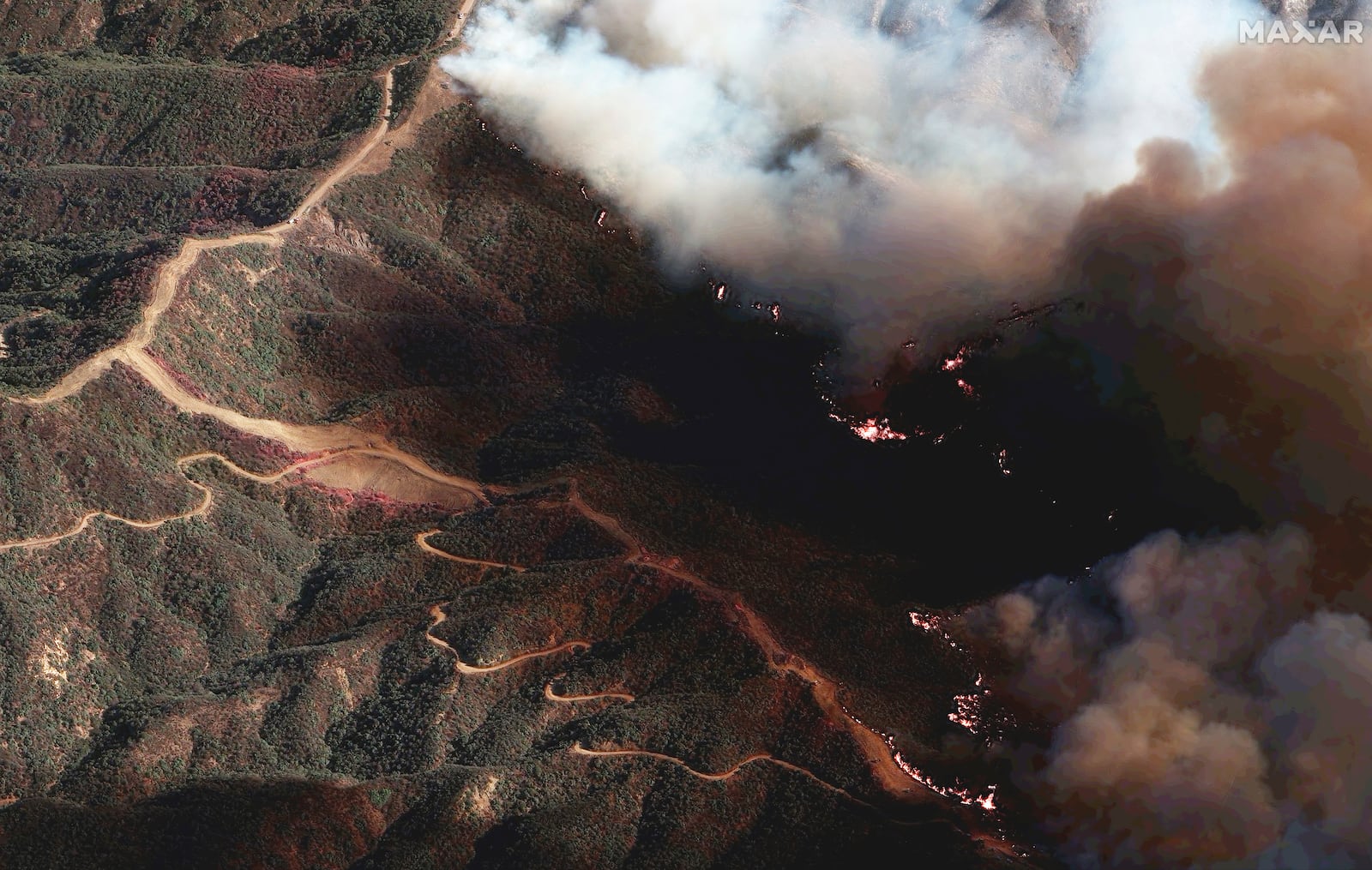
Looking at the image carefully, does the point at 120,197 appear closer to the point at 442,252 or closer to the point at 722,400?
the point at 442,252

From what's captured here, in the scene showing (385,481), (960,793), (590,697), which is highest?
(960,793)

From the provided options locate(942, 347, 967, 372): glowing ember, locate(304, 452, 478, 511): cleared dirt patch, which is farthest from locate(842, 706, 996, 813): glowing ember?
locate(304, 452, 478, 511): cleared dirt patch

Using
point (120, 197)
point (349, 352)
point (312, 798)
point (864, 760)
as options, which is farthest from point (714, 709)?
point (120, 197)

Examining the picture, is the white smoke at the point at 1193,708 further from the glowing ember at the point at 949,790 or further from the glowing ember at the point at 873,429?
the glowing ember at the point at 873,429

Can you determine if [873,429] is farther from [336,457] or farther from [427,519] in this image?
[336,457]

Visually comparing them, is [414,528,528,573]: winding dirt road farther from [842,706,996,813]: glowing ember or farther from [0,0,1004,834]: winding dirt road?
[842,706,996,813]: glowing ember

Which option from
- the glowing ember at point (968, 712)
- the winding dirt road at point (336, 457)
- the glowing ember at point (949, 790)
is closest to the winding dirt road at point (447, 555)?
the winding dirt road at point (336, 457)

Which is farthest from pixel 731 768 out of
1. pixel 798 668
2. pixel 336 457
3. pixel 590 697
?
pixel 336 457
